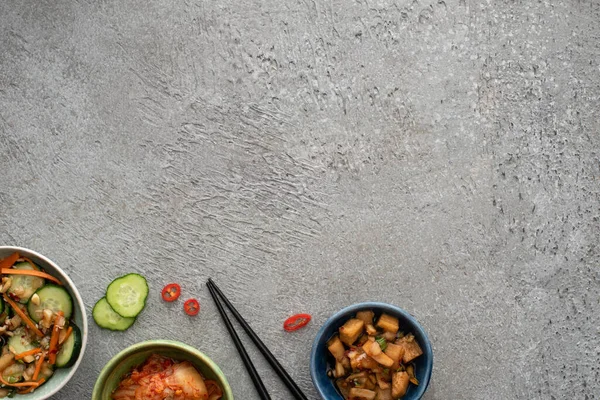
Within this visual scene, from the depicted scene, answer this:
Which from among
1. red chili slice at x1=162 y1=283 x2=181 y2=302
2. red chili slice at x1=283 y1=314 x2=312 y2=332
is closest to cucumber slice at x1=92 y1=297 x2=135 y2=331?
red chili slice at x1=162 y1=283 x2=181 y2=302

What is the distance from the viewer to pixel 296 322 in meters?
2.96

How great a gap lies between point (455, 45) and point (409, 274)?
100 cm

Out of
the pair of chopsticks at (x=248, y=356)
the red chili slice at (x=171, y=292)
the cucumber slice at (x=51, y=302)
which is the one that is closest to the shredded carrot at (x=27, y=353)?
the cucumber slice at (x=51, y=302)

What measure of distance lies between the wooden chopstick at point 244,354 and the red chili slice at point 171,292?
135mm

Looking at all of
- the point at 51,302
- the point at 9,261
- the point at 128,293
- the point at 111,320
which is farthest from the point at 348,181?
the point at 9,261

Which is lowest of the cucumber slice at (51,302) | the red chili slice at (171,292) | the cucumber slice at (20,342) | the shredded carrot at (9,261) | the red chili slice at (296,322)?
the cucumber slice at (20,342)

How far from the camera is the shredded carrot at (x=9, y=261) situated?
9.08 feet

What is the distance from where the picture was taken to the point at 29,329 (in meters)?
2.76

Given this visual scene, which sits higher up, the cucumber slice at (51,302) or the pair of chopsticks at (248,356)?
the cucumber slice at (51,302)

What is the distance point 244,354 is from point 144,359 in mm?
411

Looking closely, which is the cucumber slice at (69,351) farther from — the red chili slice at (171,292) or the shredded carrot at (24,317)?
the red chili slice at (171,292)

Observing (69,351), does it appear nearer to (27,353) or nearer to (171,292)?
(27,353)

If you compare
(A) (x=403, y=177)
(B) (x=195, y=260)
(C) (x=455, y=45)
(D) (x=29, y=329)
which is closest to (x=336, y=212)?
(A) (x=403, y=177)

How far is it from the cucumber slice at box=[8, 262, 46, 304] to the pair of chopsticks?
0.69 metres
